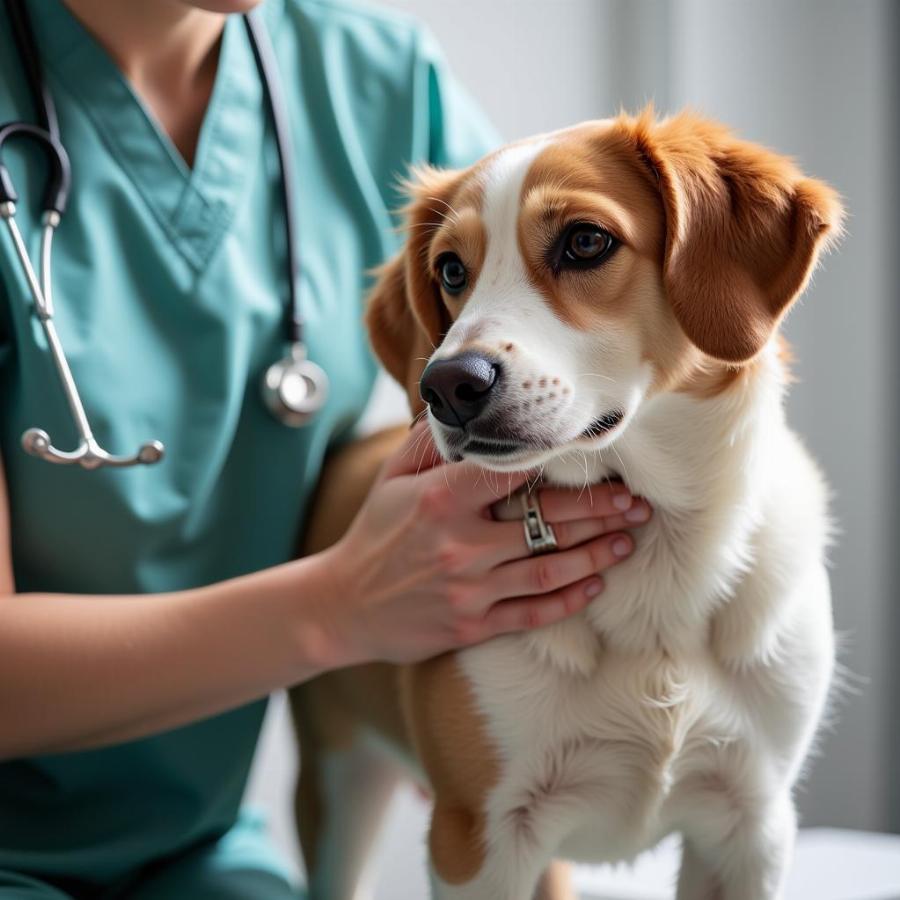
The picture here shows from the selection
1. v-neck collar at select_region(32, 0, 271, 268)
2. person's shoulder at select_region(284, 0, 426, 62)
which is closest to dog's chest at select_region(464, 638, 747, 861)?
v-neck collar at select_region(32, 0, 271, 268)

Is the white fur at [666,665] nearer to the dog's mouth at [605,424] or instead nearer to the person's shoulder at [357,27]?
the dog's mouth at [605,424]

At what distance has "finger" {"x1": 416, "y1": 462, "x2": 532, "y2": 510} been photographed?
102 cm

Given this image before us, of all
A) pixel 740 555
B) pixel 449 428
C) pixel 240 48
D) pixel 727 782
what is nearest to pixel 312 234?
pixel 240 48

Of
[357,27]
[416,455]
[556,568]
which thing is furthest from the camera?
[357,27]

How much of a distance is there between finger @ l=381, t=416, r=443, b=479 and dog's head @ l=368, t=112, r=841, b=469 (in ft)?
0.45

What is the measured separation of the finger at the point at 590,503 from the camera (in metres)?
1.01

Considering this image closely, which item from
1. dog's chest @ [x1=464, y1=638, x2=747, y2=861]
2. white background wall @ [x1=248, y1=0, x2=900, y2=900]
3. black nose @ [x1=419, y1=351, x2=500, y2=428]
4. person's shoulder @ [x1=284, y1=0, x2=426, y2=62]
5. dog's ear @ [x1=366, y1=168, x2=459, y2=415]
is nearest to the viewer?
black nose @ [x1=419, y1=351, x2=500, y2=428]

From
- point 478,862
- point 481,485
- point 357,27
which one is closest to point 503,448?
point 481,485

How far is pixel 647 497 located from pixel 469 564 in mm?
165

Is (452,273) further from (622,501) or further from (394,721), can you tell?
(394,721)

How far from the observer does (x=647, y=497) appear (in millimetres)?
1033

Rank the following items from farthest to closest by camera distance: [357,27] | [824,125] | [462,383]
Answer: [824,125], [357,27], [462,383]

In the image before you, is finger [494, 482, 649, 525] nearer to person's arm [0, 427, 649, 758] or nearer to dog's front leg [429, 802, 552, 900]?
person's arm [0, 427, 649, 758]

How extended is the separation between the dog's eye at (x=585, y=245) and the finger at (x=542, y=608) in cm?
27
